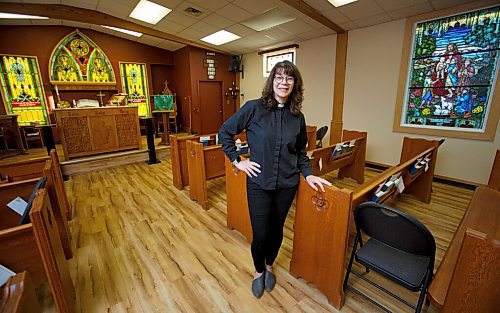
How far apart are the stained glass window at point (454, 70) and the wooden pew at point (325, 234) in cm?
293

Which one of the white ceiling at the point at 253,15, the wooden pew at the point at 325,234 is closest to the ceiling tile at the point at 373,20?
the white ceiling at the point at 253,15

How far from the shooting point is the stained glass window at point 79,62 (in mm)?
5918

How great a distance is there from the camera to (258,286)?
1664 mm

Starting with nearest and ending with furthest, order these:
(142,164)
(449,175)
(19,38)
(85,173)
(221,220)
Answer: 1. (221,220)
2. (449,175)
3. (85,173)
4. (142,164)
5. (19,38)

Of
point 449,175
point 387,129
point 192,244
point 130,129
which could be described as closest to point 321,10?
point 387,129

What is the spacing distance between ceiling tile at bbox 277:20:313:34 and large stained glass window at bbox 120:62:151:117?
471cm

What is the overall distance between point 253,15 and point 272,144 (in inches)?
154

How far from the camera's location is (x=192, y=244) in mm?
2244

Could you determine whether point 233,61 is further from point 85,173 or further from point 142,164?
point 85,173

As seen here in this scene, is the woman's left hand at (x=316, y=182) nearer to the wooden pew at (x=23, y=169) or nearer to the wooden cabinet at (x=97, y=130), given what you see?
the wooden pew at (x=23, y=169)

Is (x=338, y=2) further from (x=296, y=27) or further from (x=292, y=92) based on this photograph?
(x=292, y=92)

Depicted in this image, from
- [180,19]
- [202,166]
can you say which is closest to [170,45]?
[180,19]

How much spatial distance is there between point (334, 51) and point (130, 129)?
4755 millimetres

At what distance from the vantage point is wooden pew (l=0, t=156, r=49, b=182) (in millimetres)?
2332
